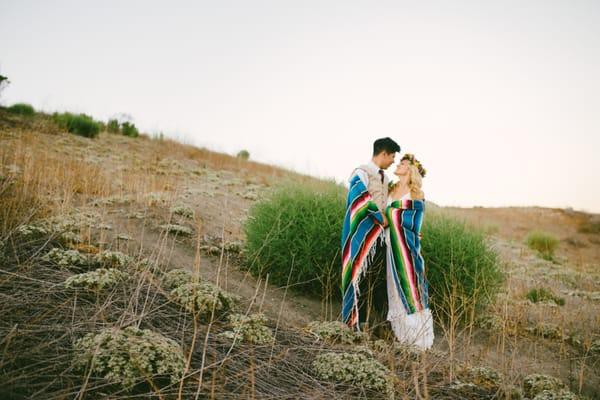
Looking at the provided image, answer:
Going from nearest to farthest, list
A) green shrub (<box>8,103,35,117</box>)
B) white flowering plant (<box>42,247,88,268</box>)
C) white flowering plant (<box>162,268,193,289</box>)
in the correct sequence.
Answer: white flowering plant (<box>42,247,88,268</box>), white flowering plant (<box>162,268,193,289</box>), green shrub (<box>8,103,35,117</box>)

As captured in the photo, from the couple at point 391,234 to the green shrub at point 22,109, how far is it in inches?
632

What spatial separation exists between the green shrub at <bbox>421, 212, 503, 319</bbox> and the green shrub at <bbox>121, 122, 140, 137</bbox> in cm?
1559

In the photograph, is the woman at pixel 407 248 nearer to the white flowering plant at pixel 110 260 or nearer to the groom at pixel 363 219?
the groom at pixel 363 219

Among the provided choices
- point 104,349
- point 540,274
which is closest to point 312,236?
point 104,349

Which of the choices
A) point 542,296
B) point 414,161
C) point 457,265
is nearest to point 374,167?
point 414,161

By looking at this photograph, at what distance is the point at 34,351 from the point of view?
8.66 feet

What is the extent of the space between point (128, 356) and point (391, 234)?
3102 millimetres

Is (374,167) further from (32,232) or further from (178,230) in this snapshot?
(32,232)

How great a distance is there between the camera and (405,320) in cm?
488

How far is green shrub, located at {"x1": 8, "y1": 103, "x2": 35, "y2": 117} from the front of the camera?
16422mm

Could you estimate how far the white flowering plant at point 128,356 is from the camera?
264 centimetres

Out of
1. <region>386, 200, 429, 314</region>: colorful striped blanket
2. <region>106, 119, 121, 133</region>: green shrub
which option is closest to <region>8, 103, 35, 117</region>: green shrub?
<region>106, 119, 121, 133</region>: green shrub

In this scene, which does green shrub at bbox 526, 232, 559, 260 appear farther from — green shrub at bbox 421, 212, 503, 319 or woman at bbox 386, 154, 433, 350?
woman at bbox 386, 154, 433, 350

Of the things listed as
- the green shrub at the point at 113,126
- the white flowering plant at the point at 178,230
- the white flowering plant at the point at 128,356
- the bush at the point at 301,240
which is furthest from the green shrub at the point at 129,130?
the white flowering plant at the point at 128,356
